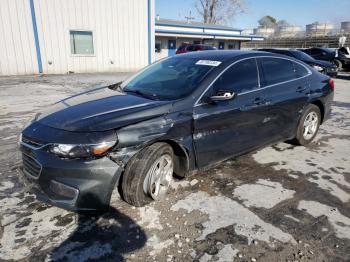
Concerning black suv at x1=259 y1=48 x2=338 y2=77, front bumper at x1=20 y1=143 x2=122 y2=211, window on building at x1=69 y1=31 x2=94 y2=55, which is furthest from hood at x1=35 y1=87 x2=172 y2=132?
window on building at x1=69 y1=31 x2=94 y2=55

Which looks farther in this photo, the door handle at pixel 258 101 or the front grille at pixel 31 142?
the door handle at pixel 258 101

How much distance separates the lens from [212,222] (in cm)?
295

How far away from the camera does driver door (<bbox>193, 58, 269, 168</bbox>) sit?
3.41 m

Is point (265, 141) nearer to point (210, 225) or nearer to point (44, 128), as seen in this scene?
point (210, 225)

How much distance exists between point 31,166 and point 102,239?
971 millimetres

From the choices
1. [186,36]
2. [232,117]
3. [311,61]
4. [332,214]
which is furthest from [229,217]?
[186,36]

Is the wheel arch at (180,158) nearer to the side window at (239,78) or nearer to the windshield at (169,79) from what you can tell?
the windshield at (169,79)

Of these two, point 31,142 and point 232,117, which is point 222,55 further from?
point 31,142

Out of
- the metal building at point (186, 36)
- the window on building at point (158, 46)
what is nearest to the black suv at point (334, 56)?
the metal building at point (186, 36)

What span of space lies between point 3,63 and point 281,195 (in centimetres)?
1551

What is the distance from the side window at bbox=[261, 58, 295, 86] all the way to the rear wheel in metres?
1.93

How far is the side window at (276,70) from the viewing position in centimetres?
422

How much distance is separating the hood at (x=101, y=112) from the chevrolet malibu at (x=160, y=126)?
0.03 feet

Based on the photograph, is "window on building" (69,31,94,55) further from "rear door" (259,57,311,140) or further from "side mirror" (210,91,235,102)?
"side mirror" (210,91,235,102)
